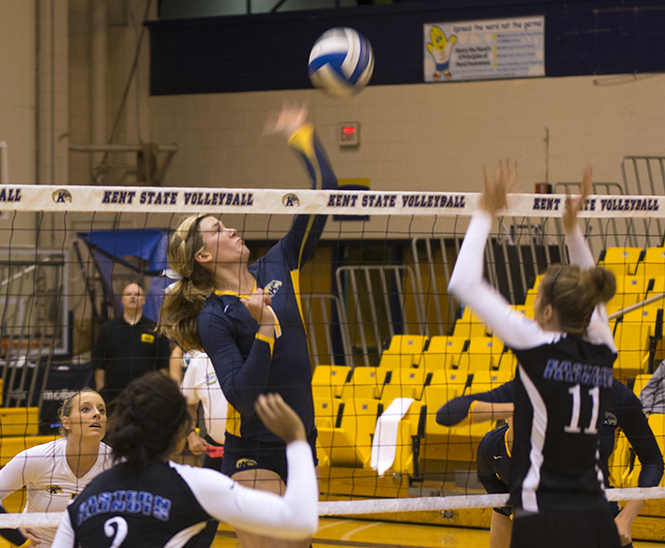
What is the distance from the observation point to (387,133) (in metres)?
11.2

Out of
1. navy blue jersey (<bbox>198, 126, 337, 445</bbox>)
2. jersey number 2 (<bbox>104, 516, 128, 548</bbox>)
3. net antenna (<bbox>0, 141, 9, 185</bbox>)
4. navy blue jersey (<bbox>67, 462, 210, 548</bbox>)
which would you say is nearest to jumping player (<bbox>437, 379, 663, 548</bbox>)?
navy blue jersey (<bbox>198, 126, 337, 445</bbox>)

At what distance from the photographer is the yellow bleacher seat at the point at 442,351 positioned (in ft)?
24.6

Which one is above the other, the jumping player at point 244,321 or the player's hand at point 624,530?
the jumping player at point 244,321

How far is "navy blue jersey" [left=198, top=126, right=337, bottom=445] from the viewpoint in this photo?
247 centimetres

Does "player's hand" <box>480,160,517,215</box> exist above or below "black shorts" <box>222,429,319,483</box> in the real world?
above

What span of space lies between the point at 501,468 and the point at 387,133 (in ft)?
27.9

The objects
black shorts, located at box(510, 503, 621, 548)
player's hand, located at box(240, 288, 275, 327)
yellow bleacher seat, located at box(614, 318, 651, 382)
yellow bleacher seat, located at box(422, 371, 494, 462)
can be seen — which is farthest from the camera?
yellow bleacher seat, located at box(614, 318, 651, 382)

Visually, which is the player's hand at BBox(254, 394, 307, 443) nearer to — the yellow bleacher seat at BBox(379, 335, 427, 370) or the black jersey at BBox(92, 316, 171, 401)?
the black jersey at BBox(92, 316, 171, 401)

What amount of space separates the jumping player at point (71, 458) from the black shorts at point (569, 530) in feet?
6.22

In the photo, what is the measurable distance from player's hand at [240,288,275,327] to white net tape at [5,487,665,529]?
893mm

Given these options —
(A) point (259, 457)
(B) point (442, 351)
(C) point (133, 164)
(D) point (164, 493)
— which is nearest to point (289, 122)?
(A) point (259, 457)

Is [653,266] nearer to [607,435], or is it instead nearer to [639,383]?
[639,383]

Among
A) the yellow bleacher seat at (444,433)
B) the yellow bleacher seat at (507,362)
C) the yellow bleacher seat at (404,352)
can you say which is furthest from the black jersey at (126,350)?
the yellow bleacher seat at (507,362)

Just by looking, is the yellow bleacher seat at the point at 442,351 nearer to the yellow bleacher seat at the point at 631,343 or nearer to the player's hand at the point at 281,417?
the yellow bleacher seat at the point at 631,343
